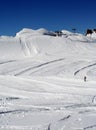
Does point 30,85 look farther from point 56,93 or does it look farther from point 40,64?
point 40,64

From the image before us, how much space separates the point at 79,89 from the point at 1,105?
575 centimetres

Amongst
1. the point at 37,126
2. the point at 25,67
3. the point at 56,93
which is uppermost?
the point at 25,67

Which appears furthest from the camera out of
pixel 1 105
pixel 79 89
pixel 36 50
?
pixel 36 50

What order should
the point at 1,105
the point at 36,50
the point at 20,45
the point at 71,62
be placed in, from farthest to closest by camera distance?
the point at 20,45, the point at 36,50, the point at 71,62, the point at 1,105

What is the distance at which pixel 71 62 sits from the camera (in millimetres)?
27359

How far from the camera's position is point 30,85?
57.0 feet

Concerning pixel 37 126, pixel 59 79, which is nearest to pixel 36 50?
pixel 59 79

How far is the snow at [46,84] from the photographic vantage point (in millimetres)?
9461

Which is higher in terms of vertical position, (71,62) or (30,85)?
(71,62)

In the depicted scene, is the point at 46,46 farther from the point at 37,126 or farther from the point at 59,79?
the point at 37,126

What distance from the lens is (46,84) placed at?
1758 centimetres

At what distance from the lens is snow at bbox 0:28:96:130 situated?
372 inches

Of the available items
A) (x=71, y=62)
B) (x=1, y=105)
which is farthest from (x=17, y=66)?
(x=1, y=105)

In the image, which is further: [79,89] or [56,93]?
[79,89]
